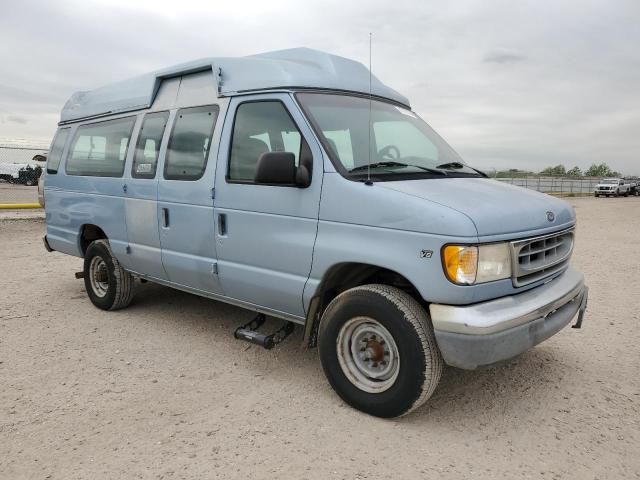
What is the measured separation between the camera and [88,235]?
19.6ft

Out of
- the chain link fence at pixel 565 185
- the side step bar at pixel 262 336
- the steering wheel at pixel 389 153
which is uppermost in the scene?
the steering wheel at pixel 389 153

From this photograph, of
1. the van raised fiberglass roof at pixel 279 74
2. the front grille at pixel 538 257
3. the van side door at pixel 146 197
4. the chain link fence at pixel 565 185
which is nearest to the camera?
the front grille at pixel 538 257

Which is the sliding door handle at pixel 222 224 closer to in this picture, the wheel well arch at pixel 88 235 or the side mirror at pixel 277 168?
the side mirror at pixel 277 168

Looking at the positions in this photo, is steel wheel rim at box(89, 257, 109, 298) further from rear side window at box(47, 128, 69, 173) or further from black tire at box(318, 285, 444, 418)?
black tire at box(318, 285, 444, 418)

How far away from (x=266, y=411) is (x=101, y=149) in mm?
3700

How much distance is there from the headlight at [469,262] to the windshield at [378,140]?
79 cm

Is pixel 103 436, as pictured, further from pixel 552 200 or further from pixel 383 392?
pixel 552 200

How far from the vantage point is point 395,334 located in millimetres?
3111

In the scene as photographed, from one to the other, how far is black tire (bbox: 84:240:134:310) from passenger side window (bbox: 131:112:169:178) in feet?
3.67

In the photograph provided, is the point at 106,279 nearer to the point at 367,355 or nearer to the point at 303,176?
the point at 303,176

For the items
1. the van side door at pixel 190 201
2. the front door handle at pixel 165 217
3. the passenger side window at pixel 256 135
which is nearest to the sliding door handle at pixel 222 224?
the van side door at pixel 190 201

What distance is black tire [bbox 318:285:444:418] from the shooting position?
305cm

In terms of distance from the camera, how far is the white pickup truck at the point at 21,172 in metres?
24.9

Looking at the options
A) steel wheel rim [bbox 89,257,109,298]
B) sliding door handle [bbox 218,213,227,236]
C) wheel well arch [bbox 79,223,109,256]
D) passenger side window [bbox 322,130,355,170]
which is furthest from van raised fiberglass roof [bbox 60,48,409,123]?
steel wheel rim [bbox 89,257,109,298]
